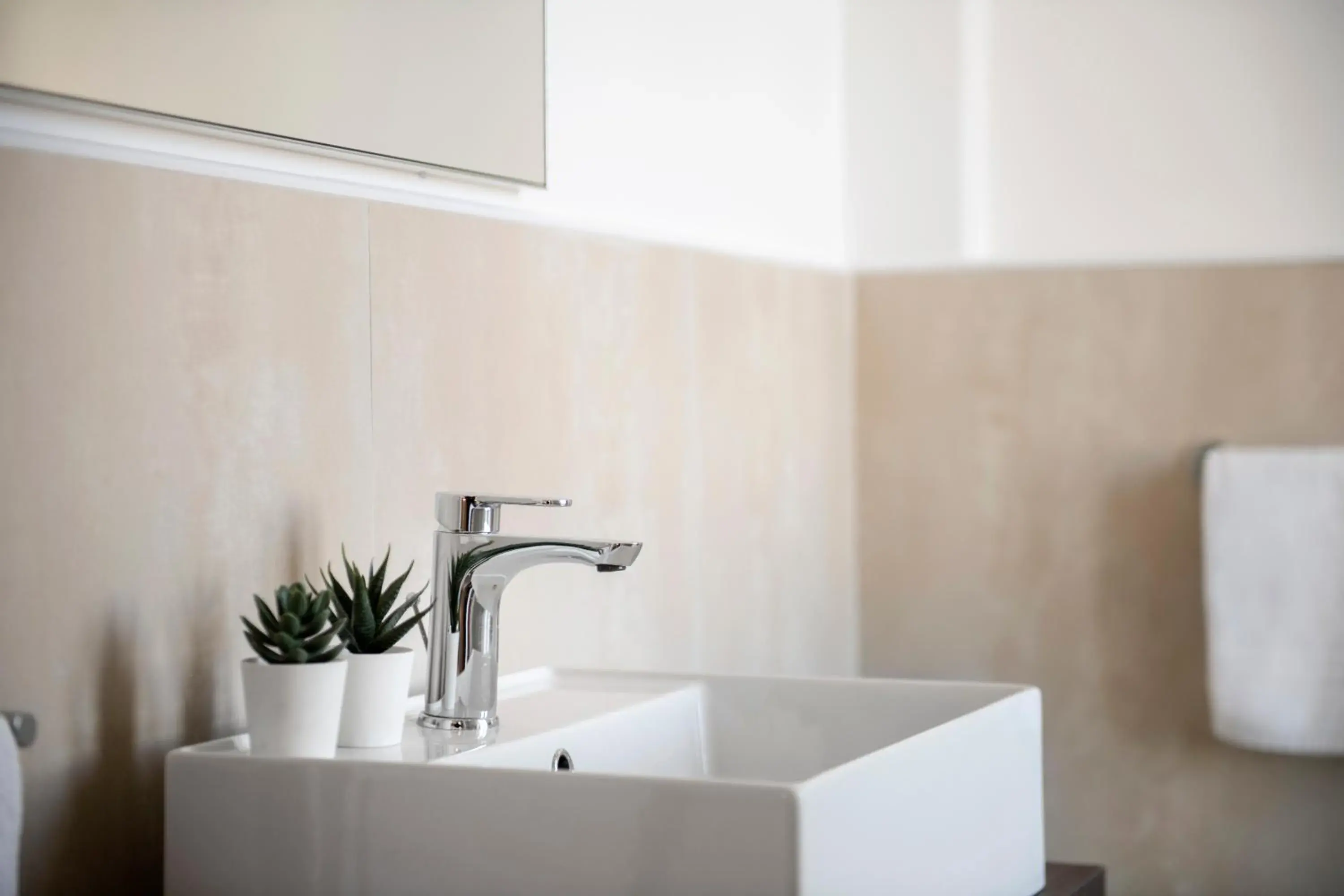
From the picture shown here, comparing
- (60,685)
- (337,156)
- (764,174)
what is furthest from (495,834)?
(764,174)

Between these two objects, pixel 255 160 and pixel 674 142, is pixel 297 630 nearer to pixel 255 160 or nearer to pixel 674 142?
pixel 255 160

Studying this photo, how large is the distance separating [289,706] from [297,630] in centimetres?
5

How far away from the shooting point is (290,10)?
1.17m

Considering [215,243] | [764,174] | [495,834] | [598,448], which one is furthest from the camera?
[764,174]

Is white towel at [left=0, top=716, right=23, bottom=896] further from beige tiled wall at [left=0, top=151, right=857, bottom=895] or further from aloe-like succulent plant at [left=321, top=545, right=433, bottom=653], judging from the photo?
aloe-like succulent plant at [left=321, top=545, right=433, bottom=653]

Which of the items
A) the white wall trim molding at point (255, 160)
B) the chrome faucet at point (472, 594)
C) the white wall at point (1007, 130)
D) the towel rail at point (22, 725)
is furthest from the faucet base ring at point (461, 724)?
the white wall at point (1007, 130)

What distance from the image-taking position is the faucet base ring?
117 cm

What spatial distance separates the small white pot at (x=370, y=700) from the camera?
1090 mm

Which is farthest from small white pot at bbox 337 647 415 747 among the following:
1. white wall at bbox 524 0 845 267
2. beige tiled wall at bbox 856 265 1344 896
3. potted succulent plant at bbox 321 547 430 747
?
beige tiled wall at bbox 856 265 1344 896

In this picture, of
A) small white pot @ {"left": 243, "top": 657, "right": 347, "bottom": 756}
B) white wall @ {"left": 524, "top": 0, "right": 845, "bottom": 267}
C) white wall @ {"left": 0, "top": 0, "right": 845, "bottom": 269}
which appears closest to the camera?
small white pot @ {"left": 243, "top": 657, "right": 347, "bottom": 756}

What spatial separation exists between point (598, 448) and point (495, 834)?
0.66 meters

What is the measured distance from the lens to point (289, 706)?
1.00 metres

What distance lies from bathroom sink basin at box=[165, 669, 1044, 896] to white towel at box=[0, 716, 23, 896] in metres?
0.13

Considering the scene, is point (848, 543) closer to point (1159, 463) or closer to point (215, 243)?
point (1159, 463)
